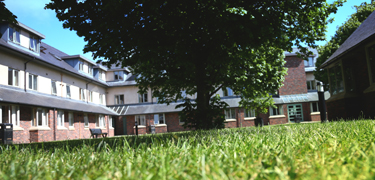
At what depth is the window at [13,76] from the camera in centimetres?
2025

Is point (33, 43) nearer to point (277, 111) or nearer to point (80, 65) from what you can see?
point (80, 65)

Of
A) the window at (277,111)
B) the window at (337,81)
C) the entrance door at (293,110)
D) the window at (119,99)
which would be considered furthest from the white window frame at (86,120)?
the entrance door at (293,110)

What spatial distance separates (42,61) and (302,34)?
807 inches

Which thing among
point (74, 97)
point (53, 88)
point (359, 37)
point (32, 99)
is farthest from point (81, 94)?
point (359, 37)

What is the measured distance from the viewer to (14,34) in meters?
21.2

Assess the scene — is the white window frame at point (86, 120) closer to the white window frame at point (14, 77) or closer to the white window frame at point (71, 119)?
the white window frame at point (71, 119)

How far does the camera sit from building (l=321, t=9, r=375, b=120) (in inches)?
561

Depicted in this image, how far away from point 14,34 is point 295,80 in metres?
31.7

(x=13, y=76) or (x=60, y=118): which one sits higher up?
(x=13, y=76)

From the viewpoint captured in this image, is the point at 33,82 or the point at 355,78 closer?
the point at 355,78

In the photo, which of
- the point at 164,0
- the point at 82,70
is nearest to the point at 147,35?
the point at 164,0

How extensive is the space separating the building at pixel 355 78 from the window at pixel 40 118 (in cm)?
2082

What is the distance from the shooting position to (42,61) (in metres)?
22.9

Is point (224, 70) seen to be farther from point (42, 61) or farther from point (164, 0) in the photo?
point (42, 61)
